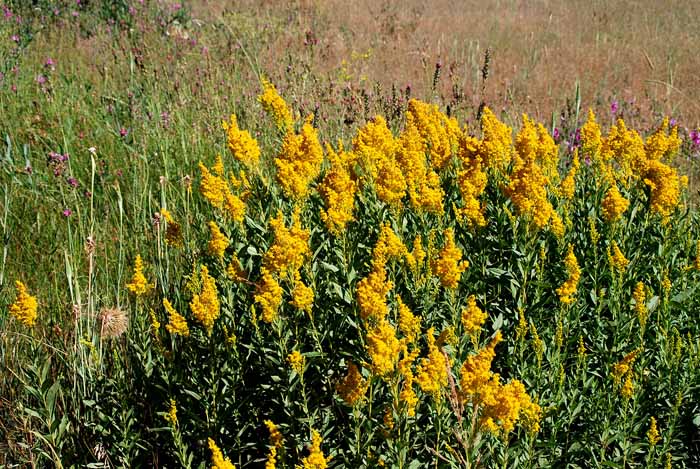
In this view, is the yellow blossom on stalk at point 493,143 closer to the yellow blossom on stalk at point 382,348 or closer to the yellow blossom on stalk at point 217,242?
the yellow blossom on stalk at point 217,242

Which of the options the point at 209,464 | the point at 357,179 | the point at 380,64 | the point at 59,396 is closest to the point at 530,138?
the point at 357,179

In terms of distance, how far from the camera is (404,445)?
7.29ft

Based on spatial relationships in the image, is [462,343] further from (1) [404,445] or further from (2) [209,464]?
(2) [209,464]

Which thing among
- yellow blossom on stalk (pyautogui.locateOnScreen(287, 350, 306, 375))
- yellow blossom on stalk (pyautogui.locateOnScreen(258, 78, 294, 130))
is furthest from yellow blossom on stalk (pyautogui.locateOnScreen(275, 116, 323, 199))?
yellow blossom on stalk (pyautogui.locateOnScreen(287, 350, 306, 375))

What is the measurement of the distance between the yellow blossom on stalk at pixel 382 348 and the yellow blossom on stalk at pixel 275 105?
4.69 feet

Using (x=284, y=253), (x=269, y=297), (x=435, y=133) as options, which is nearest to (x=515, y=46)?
(x=435, y=133)

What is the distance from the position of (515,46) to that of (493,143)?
8297mm

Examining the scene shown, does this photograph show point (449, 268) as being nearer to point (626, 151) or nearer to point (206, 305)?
point (206, 305)

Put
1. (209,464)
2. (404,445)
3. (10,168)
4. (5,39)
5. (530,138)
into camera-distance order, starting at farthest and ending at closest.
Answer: (5,39)
(10,168)
(530,138)
(209,464)
(404,445)

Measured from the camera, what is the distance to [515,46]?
11.0 metres

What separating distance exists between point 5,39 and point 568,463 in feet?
22.3

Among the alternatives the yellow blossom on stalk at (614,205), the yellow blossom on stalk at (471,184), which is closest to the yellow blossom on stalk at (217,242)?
the yellow blossom on stalk at (471,184)

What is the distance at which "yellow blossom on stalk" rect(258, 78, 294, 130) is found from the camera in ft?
10.4

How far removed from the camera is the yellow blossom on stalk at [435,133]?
11.4ft
